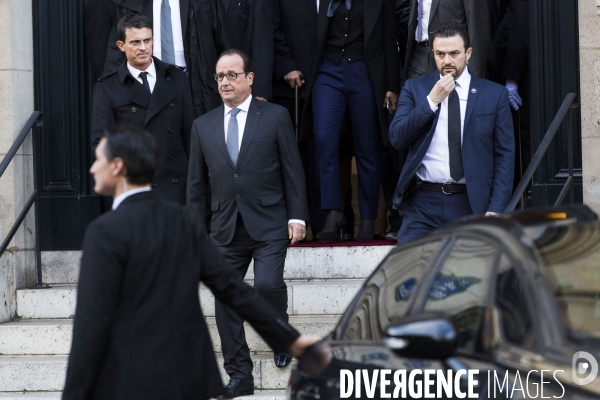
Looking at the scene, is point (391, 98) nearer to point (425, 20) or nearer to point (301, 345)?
point (425, 20)

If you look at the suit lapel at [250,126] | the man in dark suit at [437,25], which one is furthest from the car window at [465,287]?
the man in dark suit at [437,25]

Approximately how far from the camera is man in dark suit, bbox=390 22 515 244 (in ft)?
21.5

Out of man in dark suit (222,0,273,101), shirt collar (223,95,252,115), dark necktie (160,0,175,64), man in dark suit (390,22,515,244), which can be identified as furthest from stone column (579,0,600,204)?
dark necktie (160,0,175,64)

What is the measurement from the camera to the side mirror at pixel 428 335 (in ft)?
10.5

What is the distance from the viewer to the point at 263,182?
6988 millimetres

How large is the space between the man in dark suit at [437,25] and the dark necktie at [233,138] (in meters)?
2.04

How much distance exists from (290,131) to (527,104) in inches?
113

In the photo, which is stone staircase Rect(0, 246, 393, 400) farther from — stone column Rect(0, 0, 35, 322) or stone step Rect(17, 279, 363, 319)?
stone column Rect(0, 0, 35, 322)

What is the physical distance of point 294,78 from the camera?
8.97m

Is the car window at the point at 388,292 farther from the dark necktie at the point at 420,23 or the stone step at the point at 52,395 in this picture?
the dark necktie at the point at 420,23

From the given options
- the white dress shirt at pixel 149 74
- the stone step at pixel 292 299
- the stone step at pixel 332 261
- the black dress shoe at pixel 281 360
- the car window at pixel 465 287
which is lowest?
the black dress shoe at pixel 281 360

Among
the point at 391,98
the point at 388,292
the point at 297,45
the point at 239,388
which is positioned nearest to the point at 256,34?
the point at 297,45

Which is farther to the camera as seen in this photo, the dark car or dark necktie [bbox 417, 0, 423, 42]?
dark necktie [bbox 417, 0, 423, 42]

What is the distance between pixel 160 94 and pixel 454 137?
2.25 m
